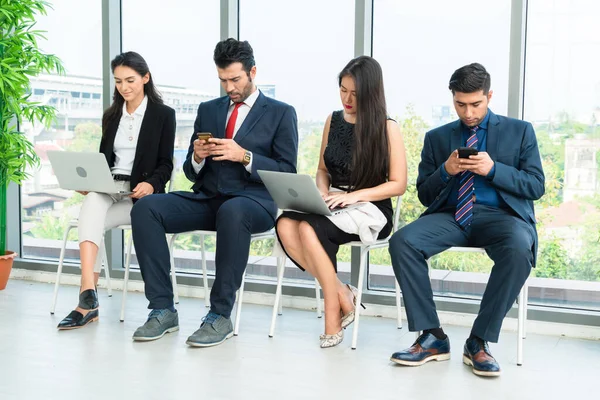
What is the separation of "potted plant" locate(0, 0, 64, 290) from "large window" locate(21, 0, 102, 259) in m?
0.30

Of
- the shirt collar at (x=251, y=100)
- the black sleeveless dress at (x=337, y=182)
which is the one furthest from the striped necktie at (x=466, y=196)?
the shirt collar at (x=251, y=100)

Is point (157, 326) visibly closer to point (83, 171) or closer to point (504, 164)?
point (83, 171)

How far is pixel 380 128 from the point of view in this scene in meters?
3.67

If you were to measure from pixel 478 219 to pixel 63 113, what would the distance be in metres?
3.01

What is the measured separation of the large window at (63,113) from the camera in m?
5.14

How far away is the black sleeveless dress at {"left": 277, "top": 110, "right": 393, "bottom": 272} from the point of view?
364 cm

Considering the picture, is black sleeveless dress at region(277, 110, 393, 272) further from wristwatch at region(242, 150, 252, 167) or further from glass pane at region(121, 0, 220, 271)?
glass pane at region(121, 0, 220, 271)

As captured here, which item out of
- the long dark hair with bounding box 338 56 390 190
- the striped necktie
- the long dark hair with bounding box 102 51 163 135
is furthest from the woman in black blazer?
the striped necktie

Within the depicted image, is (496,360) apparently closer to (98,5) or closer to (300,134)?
(300,134)

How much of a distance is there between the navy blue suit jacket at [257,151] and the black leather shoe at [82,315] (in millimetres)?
694

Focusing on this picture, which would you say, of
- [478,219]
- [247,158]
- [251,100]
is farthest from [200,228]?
[478,219]

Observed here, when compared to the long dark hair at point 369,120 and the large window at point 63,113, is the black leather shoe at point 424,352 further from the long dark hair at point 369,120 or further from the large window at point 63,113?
the large window at point 63,113

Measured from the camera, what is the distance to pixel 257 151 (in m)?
3.95

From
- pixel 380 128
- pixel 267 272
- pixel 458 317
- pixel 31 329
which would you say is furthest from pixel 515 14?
pixel 31 329
